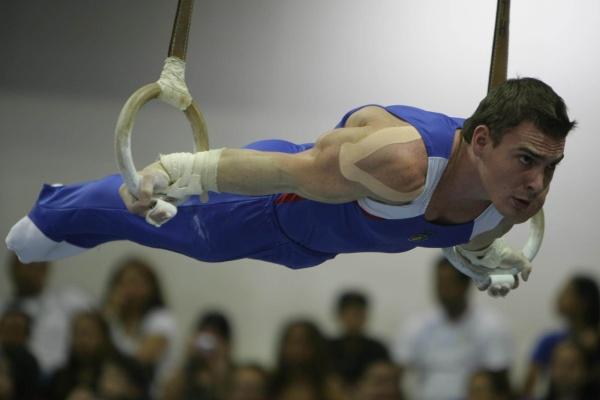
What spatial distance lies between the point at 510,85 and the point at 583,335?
209cm

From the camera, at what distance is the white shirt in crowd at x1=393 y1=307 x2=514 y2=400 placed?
179 inches

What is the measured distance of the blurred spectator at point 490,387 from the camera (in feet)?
14.4

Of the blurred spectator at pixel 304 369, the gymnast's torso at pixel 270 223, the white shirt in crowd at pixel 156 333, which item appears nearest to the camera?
the gymnast's torso at pixel 270 223

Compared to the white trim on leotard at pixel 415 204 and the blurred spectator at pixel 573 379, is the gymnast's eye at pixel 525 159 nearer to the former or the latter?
the white trim on leotard at pixel 415 204

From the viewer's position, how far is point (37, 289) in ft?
16.9

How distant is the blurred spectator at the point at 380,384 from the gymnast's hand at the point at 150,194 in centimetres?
224

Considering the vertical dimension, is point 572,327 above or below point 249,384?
above

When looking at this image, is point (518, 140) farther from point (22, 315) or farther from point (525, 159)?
point (22, 315)

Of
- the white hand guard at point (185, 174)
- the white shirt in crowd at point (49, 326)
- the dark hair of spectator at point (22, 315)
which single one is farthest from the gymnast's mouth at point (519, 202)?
the dark hair of spectator at point (22, 315)

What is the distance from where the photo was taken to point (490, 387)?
4.40 meters

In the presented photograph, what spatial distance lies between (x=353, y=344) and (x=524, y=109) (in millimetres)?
2370

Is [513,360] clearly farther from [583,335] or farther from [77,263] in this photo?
[77,263]

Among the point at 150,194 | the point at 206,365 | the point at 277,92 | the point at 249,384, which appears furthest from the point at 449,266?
the point at 150,194

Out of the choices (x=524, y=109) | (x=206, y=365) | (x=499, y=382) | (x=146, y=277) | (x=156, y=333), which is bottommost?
(x=206, y=365)
